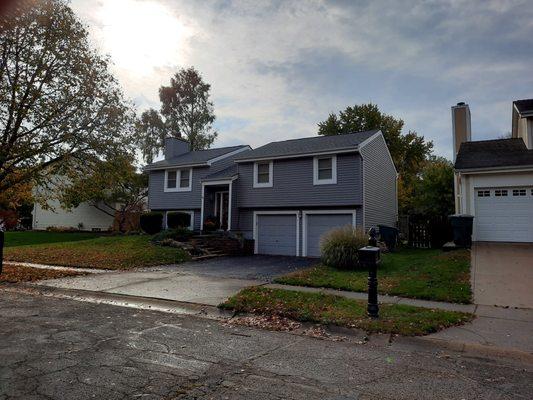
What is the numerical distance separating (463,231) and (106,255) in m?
14.4

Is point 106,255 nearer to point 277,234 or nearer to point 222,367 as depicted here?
point 277,234

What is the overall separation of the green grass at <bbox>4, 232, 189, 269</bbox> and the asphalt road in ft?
28.2

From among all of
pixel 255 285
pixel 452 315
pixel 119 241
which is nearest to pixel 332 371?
pixel 452 315

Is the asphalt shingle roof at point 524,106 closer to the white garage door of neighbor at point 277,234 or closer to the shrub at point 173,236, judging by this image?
Result: the white garage door of neighbor at point 277,234

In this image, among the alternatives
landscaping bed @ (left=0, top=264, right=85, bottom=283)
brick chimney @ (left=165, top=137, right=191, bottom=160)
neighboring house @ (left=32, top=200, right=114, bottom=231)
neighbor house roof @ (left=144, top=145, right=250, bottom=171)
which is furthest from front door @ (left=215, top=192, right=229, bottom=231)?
neighboring house @ (left=32, top=200, right=114, bottom=231)

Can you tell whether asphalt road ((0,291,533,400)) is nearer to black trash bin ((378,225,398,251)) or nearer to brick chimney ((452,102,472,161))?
black trash bin ((378,225,398,251))

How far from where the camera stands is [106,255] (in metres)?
16.2

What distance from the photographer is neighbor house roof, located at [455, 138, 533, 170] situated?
53.4ft

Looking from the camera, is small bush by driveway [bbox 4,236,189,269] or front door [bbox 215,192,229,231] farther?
front door [bbox 215,192,229,231]

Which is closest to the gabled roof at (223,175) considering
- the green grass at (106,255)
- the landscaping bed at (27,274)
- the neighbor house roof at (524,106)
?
the green grass at (106,255)

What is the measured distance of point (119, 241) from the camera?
65.6ft

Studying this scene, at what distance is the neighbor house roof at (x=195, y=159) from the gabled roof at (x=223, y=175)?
45.4 inches

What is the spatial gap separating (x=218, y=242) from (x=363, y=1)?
12.6m

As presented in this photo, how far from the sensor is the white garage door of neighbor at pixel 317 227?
59.4 feet
